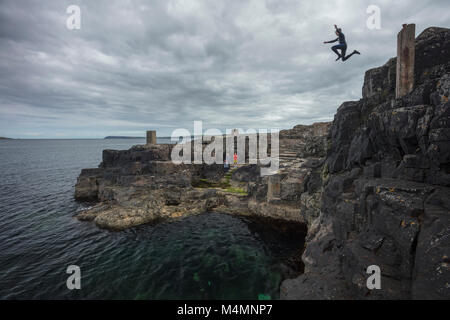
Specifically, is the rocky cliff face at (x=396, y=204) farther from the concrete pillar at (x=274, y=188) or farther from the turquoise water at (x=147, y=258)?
the concrete pillar at (x=274, y=188)

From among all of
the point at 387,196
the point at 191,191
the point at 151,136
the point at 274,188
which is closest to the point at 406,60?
the point at 387,196

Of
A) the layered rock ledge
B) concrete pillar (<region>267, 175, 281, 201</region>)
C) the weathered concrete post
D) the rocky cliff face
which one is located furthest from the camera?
concrete pillar (<region>267, 175, 281, 201</region>)

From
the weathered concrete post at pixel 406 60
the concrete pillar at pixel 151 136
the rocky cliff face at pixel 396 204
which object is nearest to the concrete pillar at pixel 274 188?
the rocky cliff face at pixel 396 204

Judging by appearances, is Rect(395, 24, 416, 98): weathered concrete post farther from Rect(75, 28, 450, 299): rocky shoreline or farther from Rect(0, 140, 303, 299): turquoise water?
Rect(0, 140, 303, 299): turquoise water

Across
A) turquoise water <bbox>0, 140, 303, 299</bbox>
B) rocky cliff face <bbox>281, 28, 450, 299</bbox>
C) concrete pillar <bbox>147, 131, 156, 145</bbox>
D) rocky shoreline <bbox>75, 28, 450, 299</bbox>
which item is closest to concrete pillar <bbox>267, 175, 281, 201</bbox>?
rocky shoreline <bbox>75, 28, 450, 299</bbox>

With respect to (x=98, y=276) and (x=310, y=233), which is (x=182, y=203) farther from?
(x=310, y=233)

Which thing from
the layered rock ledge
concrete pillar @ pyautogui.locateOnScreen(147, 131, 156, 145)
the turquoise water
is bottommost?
the turquoise water

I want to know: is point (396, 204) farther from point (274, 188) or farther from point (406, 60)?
point (274, 188)
